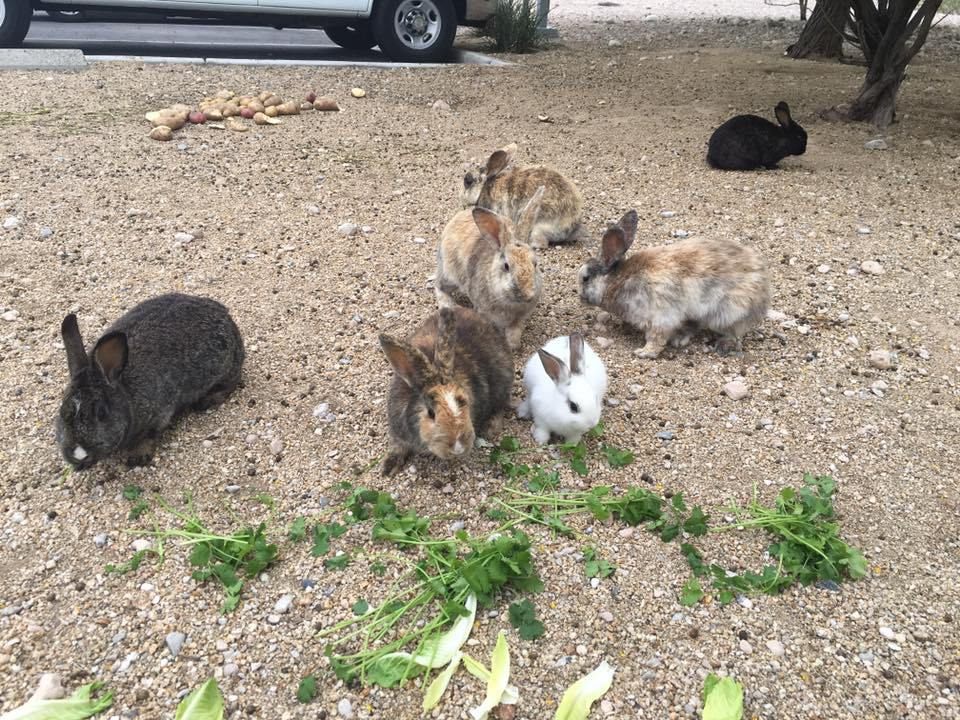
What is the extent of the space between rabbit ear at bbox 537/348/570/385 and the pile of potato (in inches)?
228

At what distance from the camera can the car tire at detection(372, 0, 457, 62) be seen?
41.4 ft

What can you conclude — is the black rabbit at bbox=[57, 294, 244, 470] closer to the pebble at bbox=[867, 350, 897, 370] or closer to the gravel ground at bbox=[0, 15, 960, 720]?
the gravel ground at bbox=[0, 15, 960, 720]

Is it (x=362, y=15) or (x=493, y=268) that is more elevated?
(x=493, y=268)

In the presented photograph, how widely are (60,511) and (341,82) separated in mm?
8150

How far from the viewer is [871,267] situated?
18.7 ft

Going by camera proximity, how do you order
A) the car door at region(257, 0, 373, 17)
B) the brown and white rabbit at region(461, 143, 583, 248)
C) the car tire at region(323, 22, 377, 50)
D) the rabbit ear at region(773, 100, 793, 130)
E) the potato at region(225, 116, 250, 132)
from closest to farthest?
the brown and white rabbit at region(461, 143, 583, 248), the rabbit ear at region(773, 100, 793, 130), the potato at region(225, 116, 250, 132), the car door at region(257, 0, 373, 17), the car tire at region(323, 22, 377, 50)

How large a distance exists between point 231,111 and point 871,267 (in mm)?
6551

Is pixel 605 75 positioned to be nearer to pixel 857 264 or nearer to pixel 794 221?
pixel 794 221

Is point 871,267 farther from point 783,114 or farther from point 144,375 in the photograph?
point 144,375

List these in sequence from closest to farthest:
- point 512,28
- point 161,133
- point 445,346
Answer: point 445,346, point 161,133, point 512,28

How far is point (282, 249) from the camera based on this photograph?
608 centimetres

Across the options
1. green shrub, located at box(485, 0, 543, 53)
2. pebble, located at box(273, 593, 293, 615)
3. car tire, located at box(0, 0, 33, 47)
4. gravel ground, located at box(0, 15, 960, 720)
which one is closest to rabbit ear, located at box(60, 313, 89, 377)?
gravel ground, located at box(0, 15, 960, 720)

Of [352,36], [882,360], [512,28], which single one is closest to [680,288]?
[882,360]

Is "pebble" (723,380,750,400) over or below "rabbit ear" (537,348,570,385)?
below
